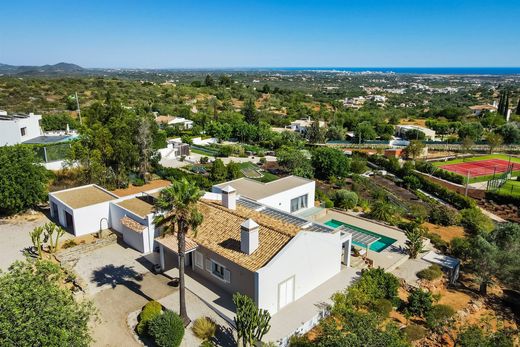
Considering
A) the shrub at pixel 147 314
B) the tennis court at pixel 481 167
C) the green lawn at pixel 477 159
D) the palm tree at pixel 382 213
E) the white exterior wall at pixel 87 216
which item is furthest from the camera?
the green lawn at pixel 477 159

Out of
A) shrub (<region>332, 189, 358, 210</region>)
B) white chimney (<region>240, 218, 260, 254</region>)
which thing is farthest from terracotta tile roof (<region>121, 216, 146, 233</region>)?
shrub (<region>332, 189, 358, 210</region>)

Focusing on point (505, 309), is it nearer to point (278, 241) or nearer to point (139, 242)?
point (278, 241)

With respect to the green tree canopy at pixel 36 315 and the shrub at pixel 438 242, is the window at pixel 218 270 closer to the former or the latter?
the green tree canopy at pixel 36 315

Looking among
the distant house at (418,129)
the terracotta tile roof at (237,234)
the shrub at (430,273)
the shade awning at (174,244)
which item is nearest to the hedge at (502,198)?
the shrub at (430,273)

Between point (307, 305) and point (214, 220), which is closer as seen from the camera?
point (307, 305)

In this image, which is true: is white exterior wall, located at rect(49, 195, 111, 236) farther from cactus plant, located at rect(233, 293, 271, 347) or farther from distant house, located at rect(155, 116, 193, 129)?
distant house, located at rect(155, 116, 193, 129)

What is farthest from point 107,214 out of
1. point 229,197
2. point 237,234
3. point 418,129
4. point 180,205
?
point 418,129

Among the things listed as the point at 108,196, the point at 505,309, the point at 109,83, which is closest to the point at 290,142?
the point at 108,196
